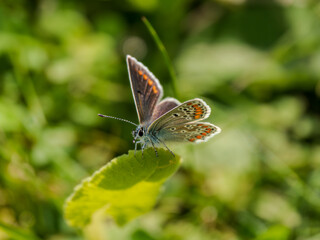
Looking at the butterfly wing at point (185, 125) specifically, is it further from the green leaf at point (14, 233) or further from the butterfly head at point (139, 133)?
the green leaf at point (14, 233)

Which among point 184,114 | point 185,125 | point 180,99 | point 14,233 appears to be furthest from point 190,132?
point 14,233

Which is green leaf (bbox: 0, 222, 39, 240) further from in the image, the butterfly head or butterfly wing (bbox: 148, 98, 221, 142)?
butterfly wing (bbox: 148, 98, 221, 142)

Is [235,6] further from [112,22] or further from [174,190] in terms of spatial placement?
[174,190]

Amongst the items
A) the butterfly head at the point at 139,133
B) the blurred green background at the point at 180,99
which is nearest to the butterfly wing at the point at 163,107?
the butterfly head at the point at 139,133

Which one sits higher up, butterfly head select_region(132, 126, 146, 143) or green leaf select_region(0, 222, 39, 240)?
butterfly head select_region(132, 126, 146, 143)

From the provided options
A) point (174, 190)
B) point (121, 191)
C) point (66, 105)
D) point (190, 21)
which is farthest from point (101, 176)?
point (190, 21)

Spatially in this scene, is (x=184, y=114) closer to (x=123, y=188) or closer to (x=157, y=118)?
(x=157, y=118)

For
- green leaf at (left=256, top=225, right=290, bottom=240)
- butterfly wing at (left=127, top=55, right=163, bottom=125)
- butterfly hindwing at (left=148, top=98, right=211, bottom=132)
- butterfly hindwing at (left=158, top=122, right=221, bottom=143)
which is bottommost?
green leaf at (left=256, top=225, right=290, bottom=240)

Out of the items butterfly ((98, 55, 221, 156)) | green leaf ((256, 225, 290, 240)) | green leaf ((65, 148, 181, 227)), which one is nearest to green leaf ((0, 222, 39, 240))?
green leaf ((65, 148, 181, 227))

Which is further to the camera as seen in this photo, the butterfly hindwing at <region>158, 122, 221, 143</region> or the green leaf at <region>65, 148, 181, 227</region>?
the butterfly hindwing at <region>158, 122, 221, 143</region>
